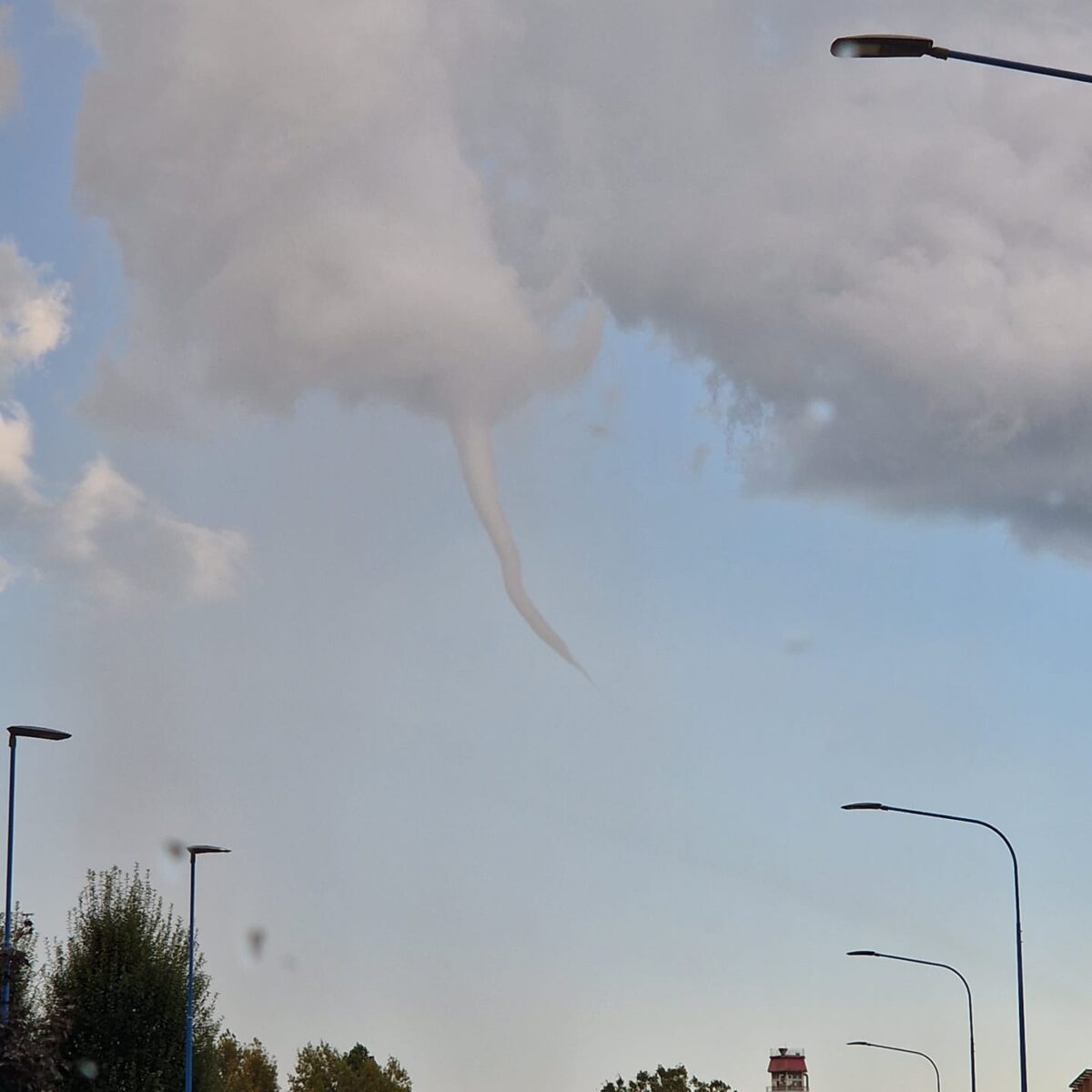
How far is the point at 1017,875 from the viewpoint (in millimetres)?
50688

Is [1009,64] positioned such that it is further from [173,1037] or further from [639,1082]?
[639,1082]

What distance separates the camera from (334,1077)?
159500mm

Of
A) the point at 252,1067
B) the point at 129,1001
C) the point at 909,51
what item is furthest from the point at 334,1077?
the point at 909,51

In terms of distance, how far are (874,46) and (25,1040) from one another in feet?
99.7

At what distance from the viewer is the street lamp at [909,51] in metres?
21.7

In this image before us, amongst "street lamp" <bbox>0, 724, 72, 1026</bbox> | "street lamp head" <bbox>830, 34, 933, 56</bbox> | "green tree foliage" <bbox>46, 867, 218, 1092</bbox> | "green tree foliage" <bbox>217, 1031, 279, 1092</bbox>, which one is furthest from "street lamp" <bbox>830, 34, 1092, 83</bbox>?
"green tree foliage" <bbox>217, 1031, 279, 1092</bbox>

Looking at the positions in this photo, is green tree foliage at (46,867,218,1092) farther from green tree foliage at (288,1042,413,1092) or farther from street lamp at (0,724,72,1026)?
green tree foliage at (288,1042,413,1092)

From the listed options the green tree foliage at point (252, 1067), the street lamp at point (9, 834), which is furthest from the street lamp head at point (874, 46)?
the green tree foliage at point (252, 1067)

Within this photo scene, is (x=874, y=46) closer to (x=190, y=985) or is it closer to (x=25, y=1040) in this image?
(x=25, y=1040)

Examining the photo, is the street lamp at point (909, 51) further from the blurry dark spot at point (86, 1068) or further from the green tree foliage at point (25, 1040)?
the blurry dark spot at point (86, 1068)

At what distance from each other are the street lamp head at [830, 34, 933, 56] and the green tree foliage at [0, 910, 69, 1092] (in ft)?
94.0

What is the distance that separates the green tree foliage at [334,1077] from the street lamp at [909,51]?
144134 millimetres

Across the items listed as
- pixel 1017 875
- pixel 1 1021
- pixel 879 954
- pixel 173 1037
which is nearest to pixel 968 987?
pixel 879 954

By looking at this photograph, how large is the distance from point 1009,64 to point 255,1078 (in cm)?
13163
